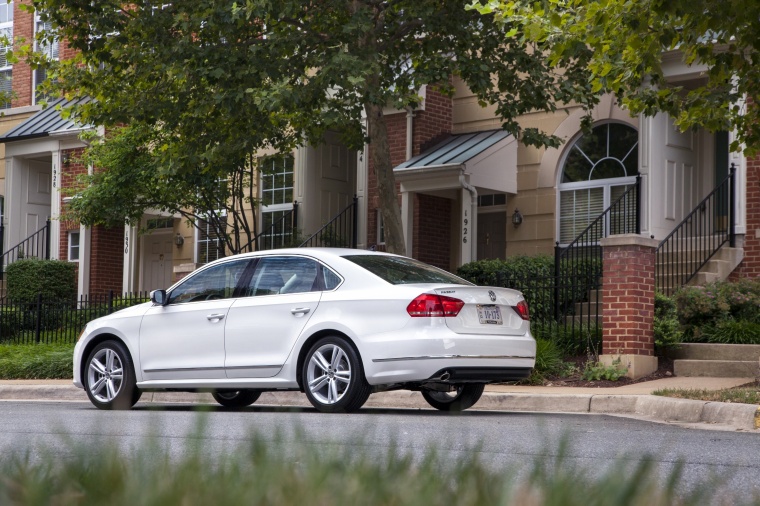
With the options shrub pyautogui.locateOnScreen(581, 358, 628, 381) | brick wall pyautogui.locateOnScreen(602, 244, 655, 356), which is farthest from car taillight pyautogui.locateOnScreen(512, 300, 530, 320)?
brick wall pyautogui.locateOnScreen(602, 244, 655, 356)

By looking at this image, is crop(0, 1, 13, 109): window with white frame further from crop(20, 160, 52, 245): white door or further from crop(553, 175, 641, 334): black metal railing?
crop(553, 175, 641, 334): black metal railing

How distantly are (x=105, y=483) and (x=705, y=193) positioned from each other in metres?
17.6

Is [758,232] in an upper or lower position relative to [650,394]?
upper

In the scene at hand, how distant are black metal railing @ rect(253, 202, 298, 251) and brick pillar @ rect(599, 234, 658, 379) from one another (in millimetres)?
9487

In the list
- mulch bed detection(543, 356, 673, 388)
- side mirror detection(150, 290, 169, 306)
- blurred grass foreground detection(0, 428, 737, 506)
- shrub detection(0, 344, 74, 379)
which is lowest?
shrub detection(0, 344, 74, 379)

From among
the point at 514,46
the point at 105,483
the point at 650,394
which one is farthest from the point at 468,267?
the point at 105,483

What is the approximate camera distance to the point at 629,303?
13.6 meters

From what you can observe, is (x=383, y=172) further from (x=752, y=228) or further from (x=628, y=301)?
(x=752, y=228)

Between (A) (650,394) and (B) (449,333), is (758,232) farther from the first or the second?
(B) (449,333)

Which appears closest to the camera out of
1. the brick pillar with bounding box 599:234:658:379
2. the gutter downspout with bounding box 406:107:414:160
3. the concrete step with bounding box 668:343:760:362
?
the brick pillar with bounding box 599:234:658:379

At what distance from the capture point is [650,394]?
36.3 feet

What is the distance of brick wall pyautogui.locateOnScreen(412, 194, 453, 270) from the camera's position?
830 inches

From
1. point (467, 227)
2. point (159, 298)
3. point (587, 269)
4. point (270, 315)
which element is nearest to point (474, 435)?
point (270, 315)

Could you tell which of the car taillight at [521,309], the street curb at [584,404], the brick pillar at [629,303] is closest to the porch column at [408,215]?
the brick pillar at [629,303]
